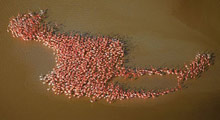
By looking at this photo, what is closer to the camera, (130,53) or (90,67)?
(90,67)

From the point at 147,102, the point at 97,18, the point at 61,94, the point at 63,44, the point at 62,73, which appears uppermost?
the point at 97,18

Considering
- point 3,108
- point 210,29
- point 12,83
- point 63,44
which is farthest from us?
point 210,29

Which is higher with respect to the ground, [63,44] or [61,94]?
[63,44]

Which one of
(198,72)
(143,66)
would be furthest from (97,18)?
(198,72)

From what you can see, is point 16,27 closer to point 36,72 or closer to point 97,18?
point 36,72
